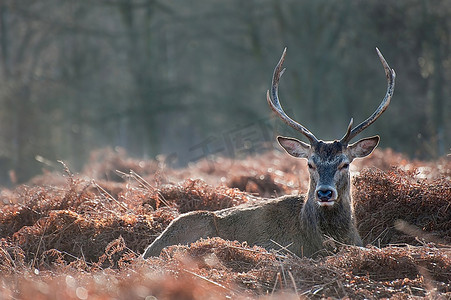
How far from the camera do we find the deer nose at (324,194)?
6.36 metres

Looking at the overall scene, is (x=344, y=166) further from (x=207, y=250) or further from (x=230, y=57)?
(x=230, y=57)

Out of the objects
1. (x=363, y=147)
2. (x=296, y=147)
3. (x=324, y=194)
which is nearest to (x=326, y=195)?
(x=324, y=194)

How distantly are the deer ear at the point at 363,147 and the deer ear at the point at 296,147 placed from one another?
1.75 ft

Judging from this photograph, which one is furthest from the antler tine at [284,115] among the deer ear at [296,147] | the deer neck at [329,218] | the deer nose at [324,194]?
the deer nose at [324,194]

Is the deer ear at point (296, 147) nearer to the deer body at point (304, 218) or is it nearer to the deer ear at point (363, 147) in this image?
the deer body at point (304, 218)

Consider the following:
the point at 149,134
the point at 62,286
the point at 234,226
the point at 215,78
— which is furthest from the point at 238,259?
the point at 215,78

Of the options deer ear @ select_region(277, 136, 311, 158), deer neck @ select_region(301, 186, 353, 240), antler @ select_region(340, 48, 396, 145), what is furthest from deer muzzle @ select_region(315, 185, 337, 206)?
deer ear @ select_region(277, 136, 311, 158)

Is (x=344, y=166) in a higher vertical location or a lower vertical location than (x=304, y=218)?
higher

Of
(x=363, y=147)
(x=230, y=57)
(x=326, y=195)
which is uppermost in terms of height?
(x=230, y=57)

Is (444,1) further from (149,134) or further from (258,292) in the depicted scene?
(258,292)

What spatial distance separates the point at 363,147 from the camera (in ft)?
23.2

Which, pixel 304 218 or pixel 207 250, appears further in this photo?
pixel 304 218

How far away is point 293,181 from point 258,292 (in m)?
6.91

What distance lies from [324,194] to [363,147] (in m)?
1.03
